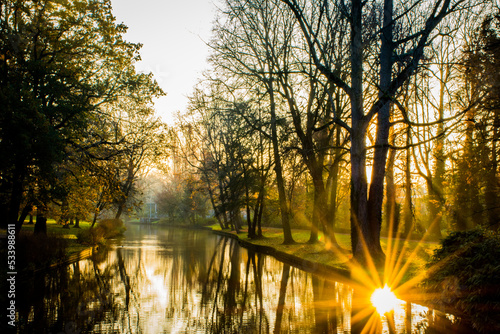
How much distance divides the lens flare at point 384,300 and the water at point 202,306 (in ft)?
0.79

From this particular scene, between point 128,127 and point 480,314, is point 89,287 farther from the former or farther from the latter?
point 128,127

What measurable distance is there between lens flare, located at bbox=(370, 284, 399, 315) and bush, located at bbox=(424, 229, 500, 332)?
92cm

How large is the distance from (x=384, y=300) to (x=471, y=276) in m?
1.99

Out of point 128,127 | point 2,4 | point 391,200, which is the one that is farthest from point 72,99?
point 391,200

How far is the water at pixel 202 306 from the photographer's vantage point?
6.81 meters

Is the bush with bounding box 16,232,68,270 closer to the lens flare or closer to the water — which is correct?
the water

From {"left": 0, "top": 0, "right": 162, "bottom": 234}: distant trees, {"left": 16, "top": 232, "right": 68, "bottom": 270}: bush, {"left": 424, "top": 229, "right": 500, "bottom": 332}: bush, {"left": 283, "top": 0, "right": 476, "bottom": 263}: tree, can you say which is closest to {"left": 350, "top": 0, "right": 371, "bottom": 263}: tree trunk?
{"left": 283, "top": 0, "right": 476, "bottom": 263}: tree

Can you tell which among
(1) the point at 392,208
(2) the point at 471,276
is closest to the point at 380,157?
(2) the point at 471,276

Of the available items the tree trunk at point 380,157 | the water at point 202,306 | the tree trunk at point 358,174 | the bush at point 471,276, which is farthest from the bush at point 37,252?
the bush at point 471,276

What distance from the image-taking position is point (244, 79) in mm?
23375

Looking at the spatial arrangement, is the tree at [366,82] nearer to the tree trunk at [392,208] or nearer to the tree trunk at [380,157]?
the tree trunk at [380,157]

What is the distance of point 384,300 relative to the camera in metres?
9.33

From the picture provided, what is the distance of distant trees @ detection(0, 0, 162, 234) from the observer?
1258cm

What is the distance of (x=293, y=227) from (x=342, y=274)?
34873 mm
